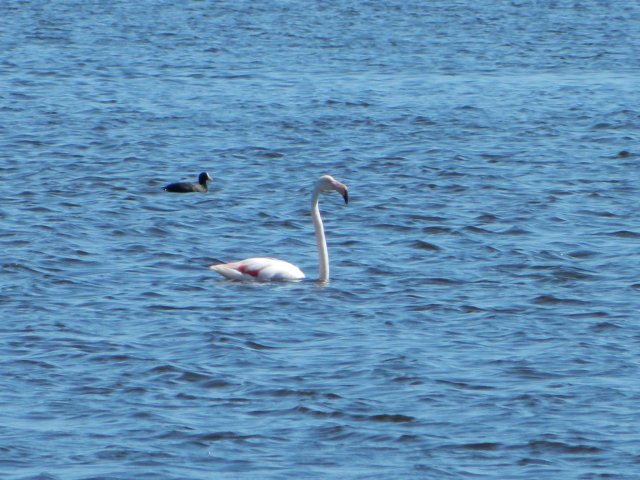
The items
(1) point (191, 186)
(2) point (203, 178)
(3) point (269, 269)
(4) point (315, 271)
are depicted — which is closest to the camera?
(3) point (269, 269)

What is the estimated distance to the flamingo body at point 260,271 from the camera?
13914mm

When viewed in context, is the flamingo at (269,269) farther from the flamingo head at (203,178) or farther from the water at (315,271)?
the flamingo head at (203,178)

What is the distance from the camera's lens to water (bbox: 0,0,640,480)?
9406 mm

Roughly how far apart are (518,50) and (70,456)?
28996 mm

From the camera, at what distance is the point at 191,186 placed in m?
19.1

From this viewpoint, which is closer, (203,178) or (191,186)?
(191,186)

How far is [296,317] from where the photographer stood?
12703 mm

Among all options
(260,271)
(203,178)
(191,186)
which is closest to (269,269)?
(260,271)

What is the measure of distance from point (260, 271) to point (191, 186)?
17.5 ft

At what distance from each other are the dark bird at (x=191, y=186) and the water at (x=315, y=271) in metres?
0.15

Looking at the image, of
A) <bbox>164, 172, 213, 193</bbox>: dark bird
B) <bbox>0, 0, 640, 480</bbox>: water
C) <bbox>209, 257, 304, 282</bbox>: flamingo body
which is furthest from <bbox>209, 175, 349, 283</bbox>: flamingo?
<bbox>164, 172, 213, 193</bbox>: dark bird

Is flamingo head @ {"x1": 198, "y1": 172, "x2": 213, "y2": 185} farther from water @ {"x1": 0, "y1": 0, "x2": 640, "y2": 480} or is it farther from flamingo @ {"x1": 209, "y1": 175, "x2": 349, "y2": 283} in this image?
flamingo @ {"x1": 209, "y1": 175, "x2": 349, "y2": 283}

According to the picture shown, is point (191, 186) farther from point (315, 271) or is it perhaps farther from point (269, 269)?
point (269, 269)

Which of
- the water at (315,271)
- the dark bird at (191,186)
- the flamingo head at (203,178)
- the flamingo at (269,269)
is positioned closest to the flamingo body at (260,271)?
the flamingo at (269,269)
